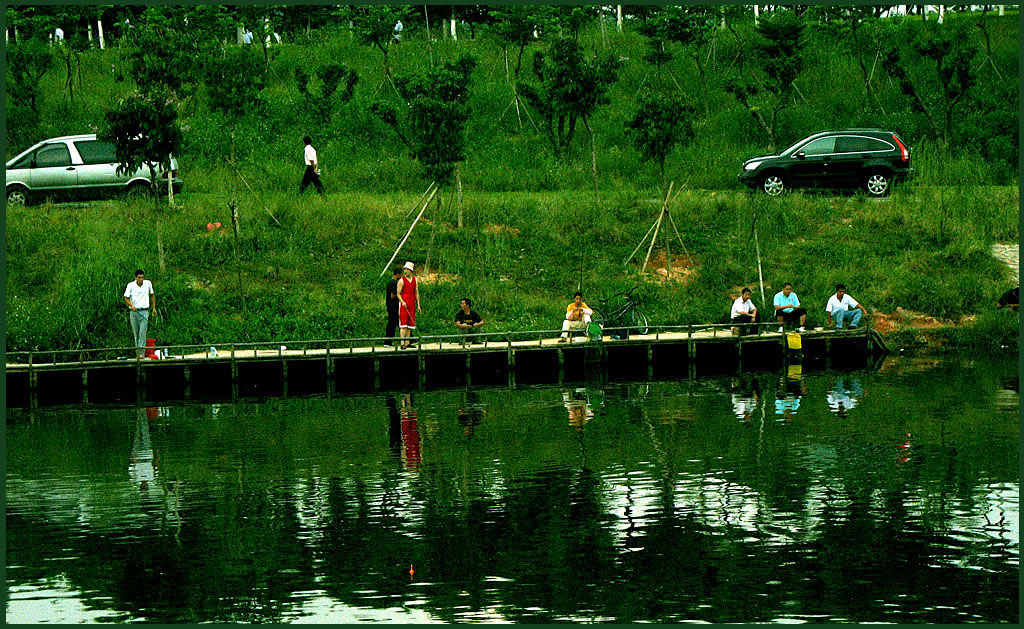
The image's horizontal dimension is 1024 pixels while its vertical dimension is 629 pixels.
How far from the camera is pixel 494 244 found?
34812mm

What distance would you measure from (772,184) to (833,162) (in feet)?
5.83

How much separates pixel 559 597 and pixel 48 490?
323 inches

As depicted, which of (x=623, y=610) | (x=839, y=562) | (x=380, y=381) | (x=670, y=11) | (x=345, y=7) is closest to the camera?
(x=623, y=610)

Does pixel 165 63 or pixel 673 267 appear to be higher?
pixel 165 63

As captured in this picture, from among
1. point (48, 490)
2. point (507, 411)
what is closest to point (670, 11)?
point (507, 411)

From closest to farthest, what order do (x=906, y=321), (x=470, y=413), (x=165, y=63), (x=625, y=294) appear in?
1. (x=470, y=413)
2. (x=165, y=63)
3. (x=625, y=294)
4. (x=906, y=321)

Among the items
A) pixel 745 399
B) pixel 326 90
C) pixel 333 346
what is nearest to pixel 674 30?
pixel 326 90

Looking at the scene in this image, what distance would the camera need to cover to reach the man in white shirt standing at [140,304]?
2717 centimetres

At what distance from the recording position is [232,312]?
3112cm

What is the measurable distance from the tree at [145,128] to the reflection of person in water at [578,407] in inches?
428

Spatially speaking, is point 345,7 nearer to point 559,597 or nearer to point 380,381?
point 380,381

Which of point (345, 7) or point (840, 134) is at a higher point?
point (345, 7)

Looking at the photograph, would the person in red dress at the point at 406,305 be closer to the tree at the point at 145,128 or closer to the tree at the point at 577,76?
the tree at the point at 145,128

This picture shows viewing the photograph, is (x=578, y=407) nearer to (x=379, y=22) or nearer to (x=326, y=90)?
(x=326, y=90)
